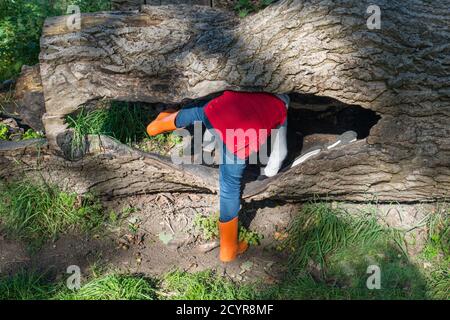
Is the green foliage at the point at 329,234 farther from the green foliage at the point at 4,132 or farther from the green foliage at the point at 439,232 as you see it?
the green foliage at the point at 4,132

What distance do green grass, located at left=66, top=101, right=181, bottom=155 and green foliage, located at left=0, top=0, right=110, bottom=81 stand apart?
56.8 inches

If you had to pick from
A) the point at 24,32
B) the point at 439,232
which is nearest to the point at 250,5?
the point at 24,32

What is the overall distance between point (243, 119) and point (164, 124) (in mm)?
938

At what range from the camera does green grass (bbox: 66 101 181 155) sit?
4766 mm

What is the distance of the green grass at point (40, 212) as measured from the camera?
14.3ft

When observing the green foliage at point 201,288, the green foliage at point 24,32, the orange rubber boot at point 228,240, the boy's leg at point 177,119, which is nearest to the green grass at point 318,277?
the green foliage at point 201,288

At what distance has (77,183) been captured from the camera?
4.42m

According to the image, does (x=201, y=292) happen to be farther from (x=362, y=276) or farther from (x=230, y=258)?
(x=362, y=276)

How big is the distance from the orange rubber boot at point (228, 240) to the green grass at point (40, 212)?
1004 mm

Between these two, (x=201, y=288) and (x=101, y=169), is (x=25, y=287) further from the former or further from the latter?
(x=201, y=288)

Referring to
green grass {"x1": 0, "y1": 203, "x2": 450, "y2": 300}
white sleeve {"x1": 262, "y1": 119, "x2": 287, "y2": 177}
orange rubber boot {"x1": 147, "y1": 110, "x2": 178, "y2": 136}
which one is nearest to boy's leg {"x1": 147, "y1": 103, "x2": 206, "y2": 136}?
orange rubber boot {"x1": 147, "y1": 110, "x2": 178, "y2": 136}

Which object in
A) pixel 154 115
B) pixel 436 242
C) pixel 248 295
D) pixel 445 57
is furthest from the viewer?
pixel 154 115

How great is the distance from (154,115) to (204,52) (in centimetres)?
150

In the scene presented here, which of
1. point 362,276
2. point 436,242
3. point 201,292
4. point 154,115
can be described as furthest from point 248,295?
point 154,115
